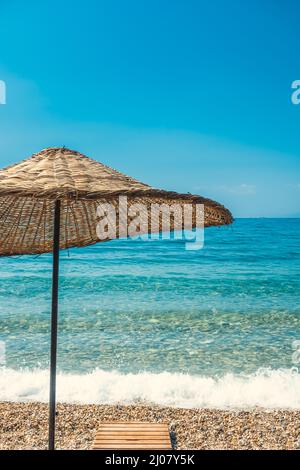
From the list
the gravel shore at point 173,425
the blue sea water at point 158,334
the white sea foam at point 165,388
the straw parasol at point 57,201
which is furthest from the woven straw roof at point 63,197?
the white sea foam at point 165,388

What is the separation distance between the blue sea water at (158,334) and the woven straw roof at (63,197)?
5.00 feet

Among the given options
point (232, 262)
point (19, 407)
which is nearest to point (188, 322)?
point (19, 407)

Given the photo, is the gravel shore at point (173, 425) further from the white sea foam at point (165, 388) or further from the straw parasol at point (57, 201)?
the straw parasol at point (57, 201)

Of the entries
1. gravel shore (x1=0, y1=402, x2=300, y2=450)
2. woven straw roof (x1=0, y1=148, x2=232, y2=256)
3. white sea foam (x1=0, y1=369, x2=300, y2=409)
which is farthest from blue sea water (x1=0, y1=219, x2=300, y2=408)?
woven straw roof (x1=0, y1=148, x2=232, y2=256)

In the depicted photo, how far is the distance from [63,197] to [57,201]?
67 cm

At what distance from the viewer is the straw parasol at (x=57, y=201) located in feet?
7.92

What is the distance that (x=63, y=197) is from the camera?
2.34m

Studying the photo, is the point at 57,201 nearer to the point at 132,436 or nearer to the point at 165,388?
the point at 132,436

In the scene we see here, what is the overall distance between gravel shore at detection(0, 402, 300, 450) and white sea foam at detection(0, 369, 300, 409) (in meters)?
0.43

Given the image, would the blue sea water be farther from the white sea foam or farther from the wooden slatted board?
the wooden slatted board

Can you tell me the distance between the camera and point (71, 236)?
4.45m

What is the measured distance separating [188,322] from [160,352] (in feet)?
8.63

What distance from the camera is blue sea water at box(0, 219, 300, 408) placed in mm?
5793

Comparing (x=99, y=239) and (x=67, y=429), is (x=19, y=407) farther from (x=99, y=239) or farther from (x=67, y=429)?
(x=99, y=239)
